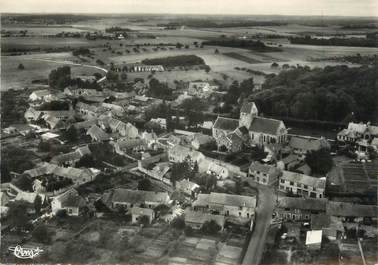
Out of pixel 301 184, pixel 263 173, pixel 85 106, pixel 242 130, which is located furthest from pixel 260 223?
pixel 85 106

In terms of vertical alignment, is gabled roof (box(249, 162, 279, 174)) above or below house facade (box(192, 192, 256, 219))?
above

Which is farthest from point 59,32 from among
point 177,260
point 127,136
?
point 177,260

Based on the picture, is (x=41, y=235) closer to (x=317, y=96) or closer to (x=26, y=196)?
(x=26, y=196)

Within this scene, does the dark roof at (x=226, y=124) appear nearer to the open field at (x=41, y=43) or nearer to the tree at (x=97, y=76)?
the open field at (x=41, y=43)

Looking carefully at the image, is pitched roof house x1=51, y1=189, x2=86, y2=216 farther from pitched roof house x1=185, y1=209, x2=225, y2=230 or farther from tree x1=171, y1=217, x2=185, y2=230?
pitched roof house x1=185, y1=209, x2=225, y2=230

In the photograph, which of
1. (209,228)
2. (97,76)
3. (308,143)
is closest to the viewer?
(209,228)

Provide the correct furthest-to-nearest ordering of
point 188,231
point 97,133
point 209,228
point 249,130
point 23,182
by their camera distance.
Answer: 1. point 249,130
2. point 97,133
3. point 23,182
4. point 209,228
5. point 188,231

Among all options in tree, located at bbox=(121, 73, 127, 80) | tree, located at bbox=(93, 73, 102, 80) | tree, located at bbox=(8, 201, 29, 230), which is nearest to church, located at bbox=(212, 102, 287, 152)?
tree, located at bbox=(121, 73, 127, 80)
